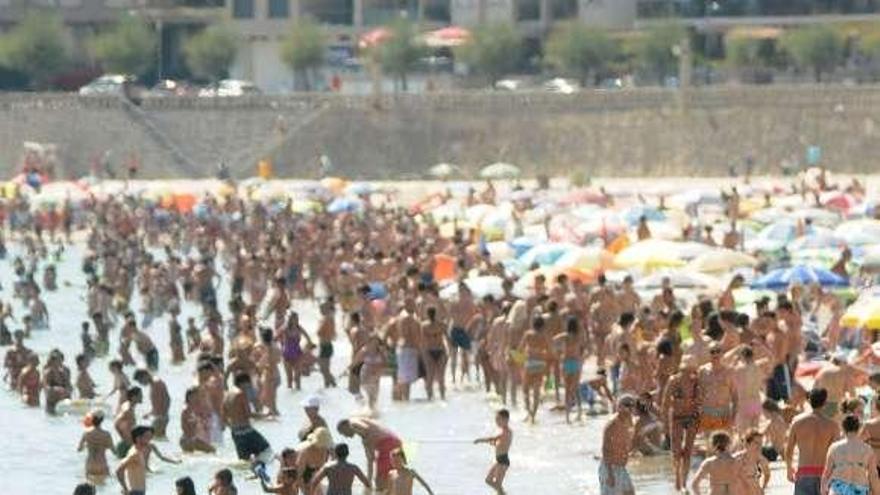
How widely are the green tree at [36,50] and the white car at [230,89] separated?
423cm

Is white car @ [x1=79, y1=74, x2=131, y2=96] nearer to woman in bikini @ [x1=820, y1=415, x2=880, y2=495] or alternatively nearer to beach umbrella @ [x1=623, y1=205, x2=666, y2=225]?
beach umbrella @ [x1=623, y1=205, x2=666, y2=225]

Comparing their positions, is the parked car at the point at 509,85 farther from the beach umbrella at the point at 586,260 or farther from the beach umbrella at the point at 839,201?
the beach umbrella at the point at 586,260

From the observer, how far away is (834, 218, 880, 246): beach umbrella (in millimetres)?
38125

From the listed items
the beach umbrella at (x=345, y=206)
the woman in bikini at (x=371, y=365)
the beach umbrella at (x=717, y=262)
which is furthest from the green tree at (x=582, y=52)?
the woman in bikini at (x=371, y=365)

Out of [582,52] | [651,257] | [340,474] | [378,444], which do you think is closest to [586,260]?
[651,257]

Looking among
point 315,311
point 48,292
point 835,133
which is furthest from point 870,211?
point 835,133

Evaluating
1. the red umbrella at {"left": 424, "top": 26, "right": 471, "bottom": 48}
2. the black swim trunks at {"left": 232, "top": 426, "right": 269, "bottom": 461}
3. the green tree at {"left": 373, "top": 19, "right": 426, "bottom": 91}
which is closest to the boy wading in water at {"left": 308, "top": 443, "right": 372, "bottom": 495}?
the black swim trunks at {"left": 232, "top": 426, "right": 269, "bottom": 461}

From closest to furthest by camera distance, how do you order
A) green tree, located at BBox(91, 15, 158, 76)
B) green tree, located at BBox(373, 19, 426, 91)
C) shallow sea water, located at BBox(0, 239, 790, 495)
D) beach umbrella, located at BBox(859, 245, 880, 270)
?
shallow sea water, located at BBox(0, 239, 790, 495)
beach umbrella, located at BBox(859, 245, 880, 270)
green tree, located at BBox(373, 19, 426, 91)
green tree, located at BBox(91, 15, 158, 76)

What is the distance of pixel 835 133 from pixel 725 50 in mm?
10117

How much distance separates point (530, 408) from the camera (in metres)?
26.4

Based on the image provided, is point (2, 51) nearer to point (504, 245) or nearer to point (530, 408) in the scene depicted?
point (504, 245)

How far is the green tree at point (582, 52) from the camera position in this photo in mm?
73250

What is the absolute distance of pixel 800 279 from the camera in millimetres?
30719

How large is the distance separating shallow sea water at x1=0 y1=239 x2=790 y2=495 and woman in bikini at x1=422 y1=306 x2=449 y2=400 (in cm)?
29
